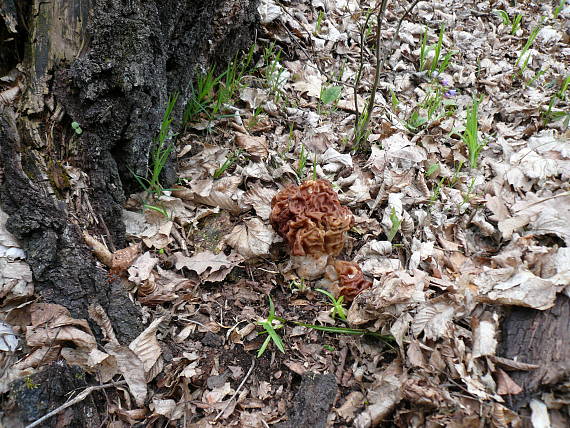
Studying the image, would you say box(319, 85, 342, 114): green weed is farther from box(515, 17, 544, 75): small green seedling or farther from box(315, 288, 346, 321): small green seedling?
box(515, 17, 544, 75): small green seedling

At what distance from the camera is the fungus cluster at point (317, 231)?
3.22m

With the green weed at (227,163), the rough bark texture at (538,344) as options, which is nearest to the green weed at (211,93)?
the green weed at (227,163)

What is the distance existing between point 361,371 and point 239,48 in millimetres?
3511

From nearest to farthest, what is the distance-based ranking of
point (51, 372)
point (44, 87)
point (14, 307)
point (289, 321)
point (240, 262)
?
point (51, 372), point (14, 307), point (44, 87), point (289, 321), point (240, 262)

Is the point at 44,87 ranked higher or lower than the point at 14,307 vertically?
higher

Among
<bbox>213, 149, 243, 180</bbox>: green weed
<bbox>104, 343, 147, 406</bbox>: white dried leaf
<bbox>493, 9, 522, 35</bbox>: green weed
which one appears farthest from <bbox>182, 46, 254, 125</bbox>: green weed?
<bbox>493, 9, 522, 35</bbox>: green weed

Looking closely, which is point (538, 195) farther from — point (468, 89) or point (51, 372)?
point (51, 372)

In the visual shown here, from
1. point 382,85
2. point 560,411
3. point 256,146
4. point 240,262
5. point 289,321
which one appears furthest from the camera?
point 382,85

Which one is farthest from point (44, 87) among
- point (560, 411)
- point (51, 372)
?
point (560, 411)

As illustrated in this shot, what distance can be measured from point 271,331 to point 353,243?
107cm

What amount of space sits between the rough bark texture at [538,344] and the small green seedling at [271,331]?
134cm

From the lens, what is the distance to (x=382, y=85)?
5094 millimetres

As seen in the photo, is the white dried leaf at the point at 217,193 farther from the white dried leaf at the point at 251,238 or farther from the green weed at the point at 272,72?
the green weed at the point at 272,72

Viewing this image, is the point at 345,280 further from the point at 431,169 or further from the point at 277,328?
the point at 431,169
